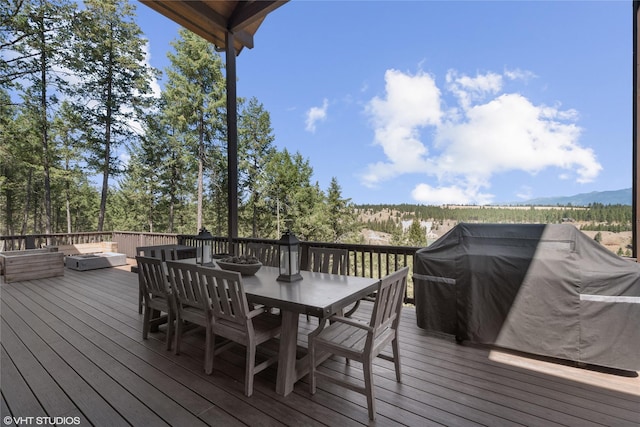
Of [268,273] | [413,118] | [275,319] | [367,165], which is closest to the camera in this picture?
[275,319]

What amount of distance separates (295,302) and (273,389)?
718 mm

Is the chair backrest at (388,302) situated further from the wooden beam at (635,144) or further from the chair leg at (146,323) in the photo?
the wooden beam at (635,144)

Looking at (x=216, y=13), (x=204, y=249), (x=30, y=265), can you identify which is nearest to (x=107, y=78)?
(x=30, y=265)

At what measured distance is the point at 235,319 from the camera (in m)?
2.07

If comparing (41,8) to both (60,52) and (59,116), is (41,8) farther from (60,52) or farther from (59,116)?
(59,116)

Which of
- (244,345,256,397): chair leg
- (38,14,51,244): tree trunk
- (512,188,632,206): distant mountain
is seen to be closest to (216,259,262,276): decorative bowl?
(244,345,256,397): chair leg

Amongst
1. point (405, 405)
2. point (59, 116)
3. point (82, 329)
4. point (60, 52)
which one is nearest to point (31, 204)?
point (59, 116)

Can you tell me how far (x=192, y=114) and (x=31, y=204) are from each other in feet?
38.9

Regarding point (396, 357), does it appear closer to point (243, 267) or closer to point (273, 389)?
point (273, 389)

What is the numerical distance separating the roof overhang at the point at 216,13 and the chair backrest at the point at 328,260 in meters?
3.84

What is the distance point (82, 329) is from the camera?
3258 millimetres

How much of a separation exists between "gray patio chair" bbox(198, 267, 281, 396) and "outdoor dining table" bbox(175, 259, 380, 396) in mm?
148

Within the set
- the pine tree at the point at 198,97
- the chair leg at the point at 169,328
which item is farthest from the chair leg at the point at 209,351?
the pine tree at the point at 198,97
